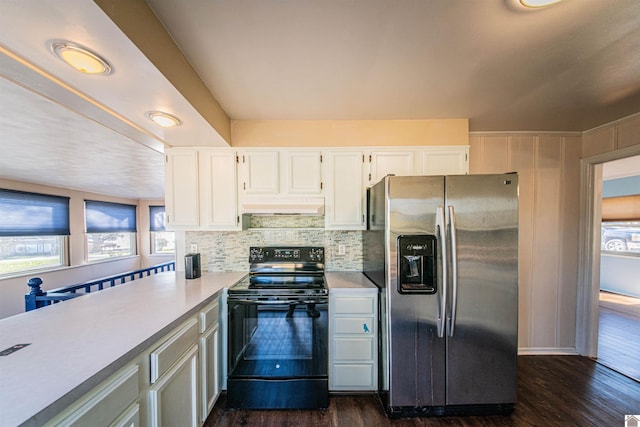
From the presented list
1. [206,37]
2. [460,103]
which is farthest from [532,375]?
[206,37]

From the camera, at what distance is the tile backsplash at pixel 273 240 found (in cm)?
258

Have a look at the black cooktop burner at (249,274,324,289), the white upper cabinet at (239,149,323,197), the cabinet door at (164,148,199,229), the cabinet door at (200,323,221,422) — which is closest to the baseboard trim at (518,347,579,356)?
the black cooktop burner at (249,274,324,289)

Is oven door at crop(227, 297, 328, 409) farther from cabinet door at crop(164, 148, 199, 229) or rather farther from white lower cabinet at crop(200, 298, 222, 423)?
cabinet door at crop(164, 148, 199, 229)

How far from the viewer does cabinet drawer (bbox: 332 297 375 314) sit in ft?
6.56

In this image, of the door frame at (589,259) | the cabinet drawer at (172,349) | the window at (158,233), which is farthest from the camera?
the window at (158,233)

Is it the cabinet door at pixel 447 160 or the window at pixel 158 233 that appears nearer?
the cabinet door at pixel 447 160

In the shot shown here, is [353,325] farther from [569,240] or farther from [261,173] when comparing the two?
[569,240]

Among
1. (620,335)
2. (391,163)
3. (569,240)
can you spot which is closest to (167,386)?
(391,163)

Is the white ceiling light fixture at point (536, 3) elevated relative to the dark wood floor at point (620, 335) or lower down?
elevated

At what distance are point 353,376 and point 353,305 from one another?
60 cm

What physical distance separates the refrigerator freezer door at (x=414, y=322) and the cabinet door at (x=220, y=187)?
1.53 meters

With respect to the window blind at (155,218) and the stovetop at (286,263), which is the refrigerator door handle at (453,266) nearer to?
the stovetop at (286,263)

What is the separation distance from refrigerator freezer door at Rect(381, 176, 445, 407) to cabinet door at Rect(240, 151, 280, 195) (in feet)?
3.78

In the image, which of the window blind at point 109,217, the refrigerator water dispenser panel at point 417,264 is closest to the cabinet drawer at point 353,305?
the refrigerator water dispenser panel at point 417,264
